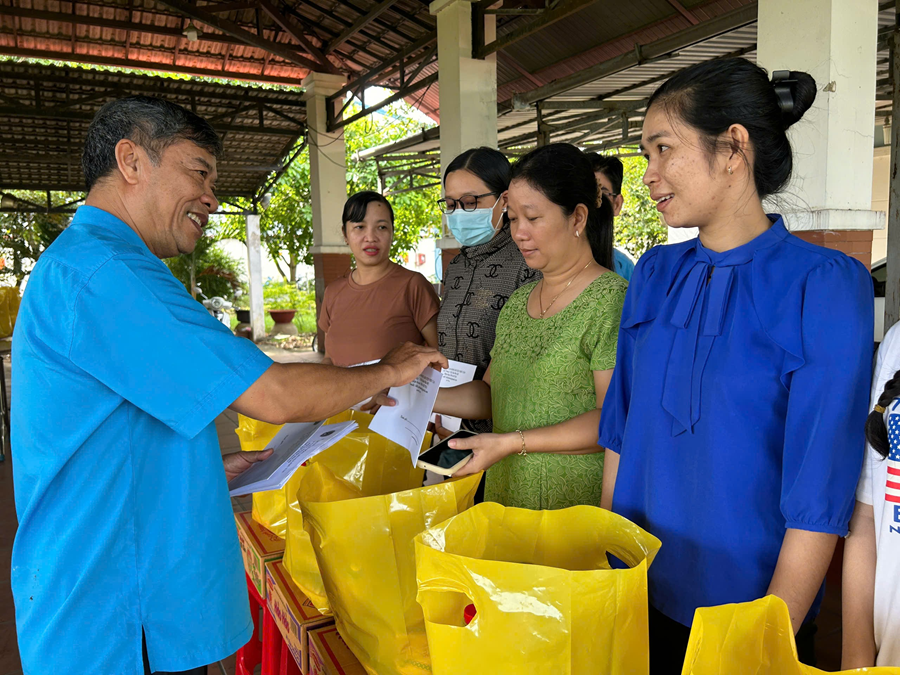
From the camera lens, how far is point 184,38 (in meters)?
8.95

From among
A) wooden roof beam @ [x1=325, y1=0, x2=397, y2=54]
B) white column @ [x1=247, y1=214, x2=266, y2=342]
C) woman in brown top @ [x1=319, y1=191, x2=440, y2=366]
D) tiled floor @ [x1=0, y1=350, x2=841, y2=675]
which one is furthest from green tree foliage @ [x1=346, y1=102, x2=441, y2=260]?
woman in brown top @ [x1=319, y1=191, x2=440, y2=366]

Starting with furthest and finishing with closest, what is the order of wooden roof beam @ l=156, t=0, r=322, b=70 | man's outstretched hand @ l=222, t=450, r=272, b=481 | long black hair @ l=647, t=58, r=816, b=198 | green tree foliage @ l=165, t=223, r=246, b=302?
green tree foliage @ l=165, t=223, r=246, b=302 < wooden roof beam @ l=156, t=0, r=322, b=70 < man's outstretched hand @ l=222, t=450, r=272, b=481 < long black hair @ l=647, t=58, r=816, b=198

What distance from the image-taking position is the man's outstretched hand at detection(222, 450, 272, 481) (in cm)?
163

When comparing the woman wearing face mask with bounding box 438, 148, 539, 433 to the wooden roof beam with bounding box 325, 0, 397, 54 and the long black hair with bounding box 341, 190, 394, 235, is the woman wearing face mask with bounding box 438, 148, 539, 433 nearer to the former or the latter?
the long black hair with bounding box 341, 190, 394, 235

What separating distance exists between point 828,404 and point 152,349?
101 cm

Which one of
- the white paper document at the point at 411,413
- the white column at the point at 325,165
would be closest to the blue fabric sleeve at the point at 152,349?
the white paper document at the point at 411,413

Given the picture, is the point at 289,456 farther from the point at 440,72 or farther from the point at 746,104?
the point at 440,72

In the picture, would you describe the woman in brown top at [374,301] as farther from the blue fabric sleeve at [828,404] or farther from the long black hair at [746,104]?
the blue fabric sleeve at [828,404]

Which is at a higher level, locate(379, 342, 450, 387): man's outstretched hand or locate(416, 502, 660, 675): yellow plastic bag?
locate(379, 342, 450, 387): man's outstretched hand

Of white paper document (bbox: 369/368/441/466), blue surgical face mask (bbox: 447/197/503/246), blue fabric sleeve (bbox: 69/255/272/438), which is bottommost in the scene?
white paper document (bbox: 369/368/441/466)

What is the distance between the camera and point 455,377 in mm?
1847

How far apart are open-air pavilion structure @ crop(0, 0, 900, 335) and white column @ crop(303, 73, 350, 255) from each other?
3cm

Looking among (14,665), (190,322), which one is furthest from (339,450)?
(14,665)

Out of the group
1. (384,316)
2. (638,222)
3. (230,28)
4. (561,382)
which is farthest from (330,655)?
(638,222)
